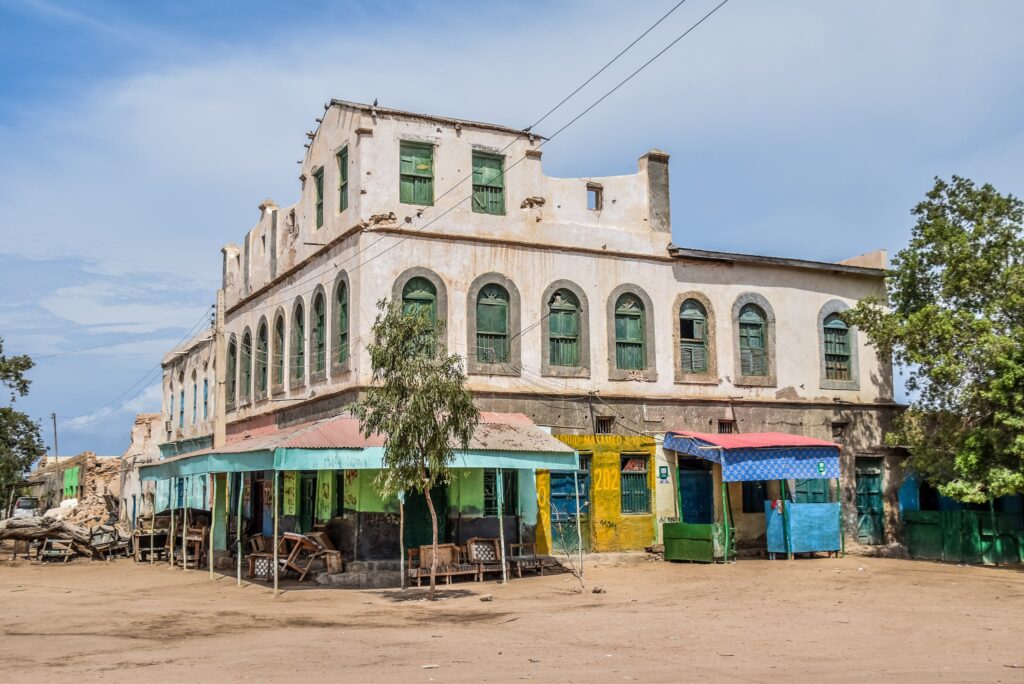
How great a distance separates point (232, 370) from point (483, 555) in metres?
14.5

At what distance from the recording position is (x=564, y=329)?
81.1 feet

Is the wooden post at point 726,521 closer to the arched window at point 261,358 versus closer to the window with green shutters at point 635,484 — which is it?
the window with green shutters at point 635,484

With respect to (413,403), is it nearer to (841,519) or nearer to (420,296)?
(420,296)

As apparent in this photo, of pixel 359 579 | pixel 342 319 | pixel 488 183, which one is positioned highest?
pixel 488 183

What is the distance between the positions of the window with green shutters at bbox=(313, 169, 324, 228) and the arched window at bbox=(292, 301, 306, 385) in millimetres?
2272

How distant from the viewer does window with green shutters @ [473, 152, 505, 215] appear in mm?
24312

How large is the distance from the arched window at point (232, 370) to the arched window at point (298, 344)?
564 cm

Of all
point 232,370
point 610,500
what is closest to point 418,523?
point 610,500

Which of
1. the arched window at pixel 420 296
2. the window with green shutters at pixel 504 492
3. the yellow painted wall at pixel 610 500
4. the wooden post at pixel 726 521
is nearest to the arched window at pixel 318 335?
the arched window at pixel 420 296

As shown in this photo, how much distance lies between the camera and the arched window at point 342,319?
77.8ft

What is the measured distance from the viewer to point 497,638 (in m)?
13.6

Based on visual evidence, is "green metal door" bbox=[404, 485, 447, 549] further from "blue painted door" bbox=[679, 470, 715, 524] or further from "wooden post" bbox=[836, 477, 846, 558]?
"wooden post" bbox=[836, 477, 846, 558]

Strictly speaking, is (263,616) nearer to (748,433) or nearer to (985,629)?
(985,629)

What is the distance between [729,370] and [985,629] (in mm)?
12566
